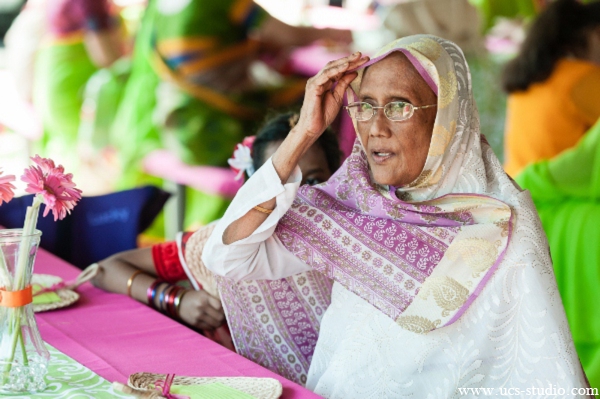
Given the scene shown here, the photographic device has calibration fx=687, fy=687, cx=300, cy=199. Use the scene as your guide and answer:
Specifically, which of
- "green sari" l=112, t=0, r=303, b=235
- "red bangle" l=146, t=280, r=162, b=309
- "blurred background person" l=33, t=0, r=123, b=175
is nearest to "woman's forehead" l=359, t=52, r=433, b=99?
"red bangle" l=146, t=280, r=162, b=309

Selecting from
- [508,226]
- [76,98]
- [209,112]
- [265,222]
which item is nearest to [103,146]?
[76,98]

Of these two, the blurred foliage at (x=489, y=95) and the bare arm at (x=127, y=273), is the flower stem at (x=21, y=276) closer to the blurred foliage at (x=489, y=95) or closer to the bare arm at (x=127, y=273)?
the bare arm at (x=127, y=273)

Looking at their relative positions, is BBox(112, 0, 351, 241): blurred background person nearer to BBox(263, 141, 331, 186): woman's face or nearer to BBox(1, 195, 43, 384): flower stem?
BBox(263, 141, 331, 186): woman's face

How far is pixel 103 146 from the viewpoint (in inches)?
187

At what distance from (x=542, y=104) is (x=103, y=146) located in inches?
114

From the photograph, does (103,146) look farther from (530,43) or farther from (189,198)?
(530,43)

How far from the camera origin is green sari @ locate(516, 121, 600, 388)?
8.83 feet

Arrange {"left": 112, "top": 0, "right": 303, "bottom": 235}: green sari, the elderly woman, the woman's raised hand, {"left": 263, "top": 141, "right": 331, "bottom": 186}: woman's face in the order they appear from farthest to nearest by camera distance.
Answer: {"left": 112, "top": 0, "right": 303, "bottom": 235}: green sari → {"left": 263, "top": 141, "right": 331, "bottom": 186}: woman's face → the woman's raised hand → the elderly woman

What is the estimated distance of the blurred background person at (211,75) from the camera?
3.71 meters

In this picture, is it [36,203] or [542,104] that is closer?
[36,203]

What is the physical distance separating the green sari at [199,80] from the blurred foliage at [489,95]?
3.92 feet

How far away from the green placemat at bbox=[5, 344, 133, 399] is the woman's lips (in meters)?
0.78

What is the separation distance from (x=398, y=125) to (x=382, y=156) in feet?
0.28

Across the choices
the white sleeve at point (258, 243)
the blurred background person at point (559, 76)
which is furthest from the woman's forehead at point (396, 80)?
the blurred background person at point (559, 76)
